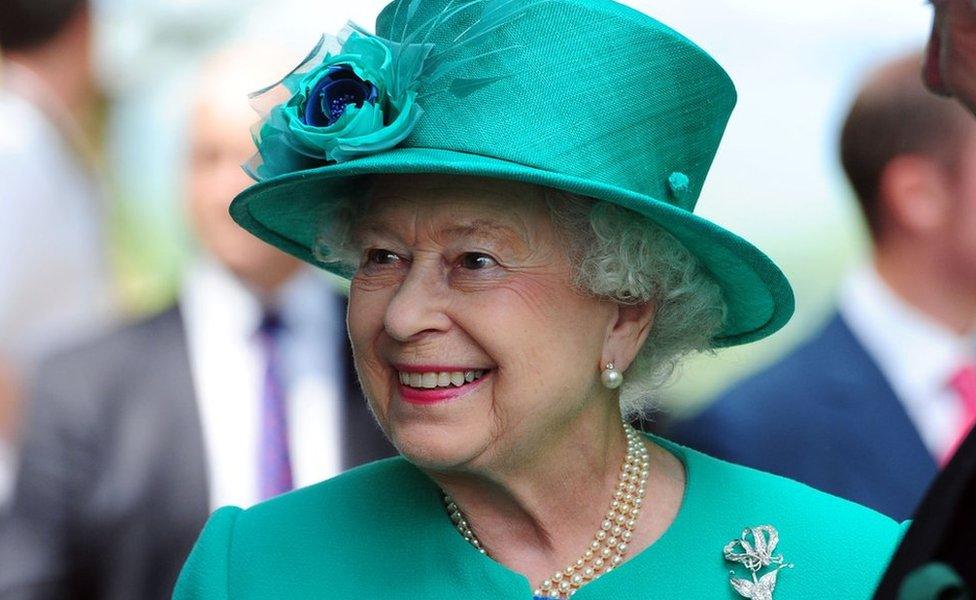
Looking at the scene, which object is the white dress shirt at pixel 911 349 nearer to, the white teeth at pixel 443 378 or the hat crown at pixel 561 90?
the hat crown at pixel 561 90

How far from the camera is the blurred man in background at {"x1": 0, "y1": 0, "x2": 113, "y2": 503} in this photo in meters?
5.14

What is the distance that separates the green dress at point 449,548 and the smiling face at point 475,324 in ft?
0.95

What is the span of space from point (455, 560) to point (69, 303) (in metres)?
2.60

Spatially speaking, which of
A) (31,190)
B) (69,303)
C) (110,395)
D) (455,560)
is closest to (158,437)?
(110,395)

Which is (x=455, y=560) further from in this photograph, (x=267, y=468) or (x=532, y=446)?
(x=267, y=468)

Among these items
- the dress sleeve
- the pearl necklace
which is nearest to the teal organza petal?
the pearl necklace

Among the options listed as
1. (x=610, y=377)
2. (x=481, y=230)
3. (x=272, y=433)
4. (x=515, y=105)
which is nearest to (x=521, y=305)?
(x=481, y=230)

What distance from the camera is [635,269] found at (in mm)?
3002

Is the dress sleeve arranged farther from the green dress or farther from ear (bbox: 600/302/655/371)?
ear (bbox: 600/302/655/371)

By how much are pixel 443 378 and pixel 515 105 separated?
543mm

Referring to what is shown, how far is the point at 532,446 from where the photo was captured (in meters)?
2.96

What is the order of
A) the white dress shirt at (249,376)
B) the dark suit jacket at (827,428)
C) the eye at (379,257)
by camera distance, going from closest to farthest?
the eye at (379,257), the white dress shirt at (249,376), the dark suit jacket at (827,428)

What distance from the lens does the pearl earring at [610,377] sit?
9.95 feet


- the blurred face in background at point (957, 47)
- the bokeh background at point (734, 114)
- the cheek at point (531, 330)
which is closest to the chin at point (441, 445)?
the cheek at point (531, 330)
